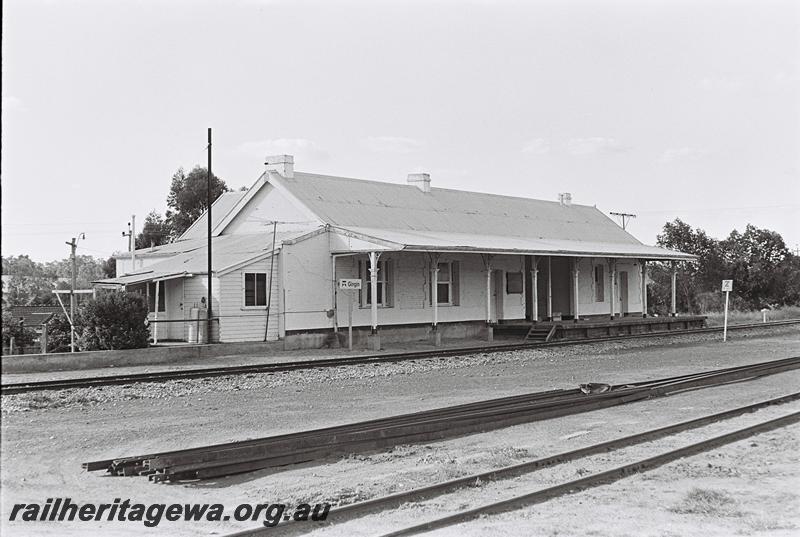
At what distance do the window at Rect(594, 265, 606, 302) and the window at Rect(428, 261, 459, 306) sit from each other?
10481 millimetres

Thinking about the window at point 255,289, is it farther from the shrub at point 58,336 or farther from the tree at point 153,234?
the tree at point 153,234

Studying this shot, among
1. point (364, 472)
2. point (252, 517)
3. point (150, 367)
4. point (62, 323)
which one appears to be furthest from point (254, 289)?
point (252, 517)

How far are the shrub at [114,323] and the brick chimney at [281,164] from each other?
28.2 feet

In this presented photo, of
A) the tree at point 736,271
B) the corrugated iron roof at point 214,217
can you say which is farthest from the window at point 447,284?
the tree at point 736,271

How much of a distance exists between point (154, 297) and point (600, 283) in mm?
21001

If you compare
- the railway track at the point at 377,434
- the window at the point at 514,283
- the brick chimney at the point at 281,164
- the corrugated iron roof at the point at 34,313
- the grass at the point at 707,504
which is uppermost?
the brick chimney at the point at 281,164

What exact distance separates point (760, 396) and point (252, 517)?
11.2m

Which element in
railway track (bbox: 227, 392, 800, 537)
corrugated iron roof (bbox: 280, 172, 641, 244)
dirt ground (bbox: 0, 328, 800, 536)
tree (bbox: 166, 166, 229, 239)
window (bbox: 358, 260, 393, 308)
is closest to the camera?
railway track (bbox: 227, 392, 800, 537)

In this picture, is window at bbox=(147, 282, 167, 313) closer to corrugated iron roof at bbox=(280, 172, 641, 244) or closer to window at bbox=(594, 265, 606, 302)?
corrugated iron roof at bbox=(280, 172, 641, 244)

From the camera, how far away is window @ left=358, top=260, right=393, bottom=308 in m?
27.1

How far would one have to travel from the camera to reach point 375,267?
2392 cm

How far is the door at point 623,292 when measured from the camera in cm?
3966

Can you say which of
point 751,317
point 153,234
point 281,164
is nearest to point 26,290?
point 153,234

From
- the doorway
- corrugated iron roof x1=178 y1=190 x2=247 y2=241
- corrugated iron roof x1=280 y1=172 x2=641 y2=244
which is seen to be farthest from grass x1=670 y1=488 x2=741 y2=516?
the doorway
